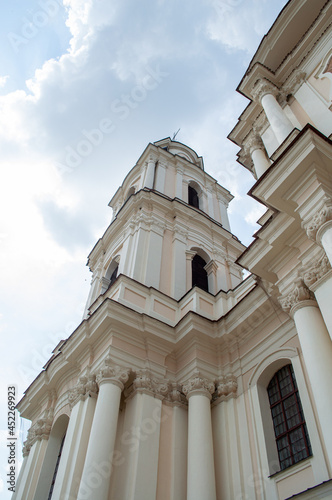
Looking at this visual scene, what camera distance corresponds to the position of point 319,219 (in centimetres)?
789

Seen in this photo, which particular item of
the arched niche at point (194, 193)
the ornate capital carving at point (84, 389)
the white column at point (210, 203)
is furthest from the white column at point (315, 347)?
the arched niche at point (194, 193)

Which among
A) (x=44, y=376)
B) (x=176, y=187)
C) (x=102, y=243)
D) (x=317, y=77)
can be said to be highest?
(x=176, y=187)

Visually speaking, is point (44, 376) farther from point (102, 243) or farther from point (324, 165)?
point (324, 165)

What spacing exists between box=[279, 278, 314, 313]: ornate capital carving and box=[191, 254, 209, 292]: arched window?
8.18 m

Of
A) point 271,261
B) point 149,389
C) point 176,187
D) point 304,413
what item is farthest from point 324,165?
point 176,187

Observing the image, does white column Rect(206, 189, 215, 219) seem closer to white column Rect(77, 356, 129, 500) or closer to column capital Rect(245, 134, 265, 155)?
column capital Rect(245, 134, 265, 155)

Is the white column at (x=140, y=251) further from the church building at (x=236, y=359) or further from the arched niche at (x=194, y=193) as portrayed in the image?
the arched niche at (x=194, y=193)

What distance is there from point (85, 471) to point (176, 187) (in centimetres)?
1498

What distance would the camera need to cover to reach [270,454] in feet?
31.3

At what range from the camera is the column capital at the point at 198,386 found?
11312mm

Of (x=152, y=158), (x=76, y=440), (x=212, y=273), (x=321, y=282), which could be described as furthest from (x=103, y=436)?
(x=152, y=158)

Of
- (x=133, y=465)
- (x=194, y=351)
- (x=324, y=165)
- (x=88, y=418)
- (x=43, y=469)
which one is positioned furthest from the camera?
(x=43, y=469)

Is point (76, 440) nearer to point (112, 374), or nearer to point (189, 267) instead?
point (112, 374)

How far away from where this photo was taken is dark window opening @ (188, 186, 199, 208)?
75.5 ft
